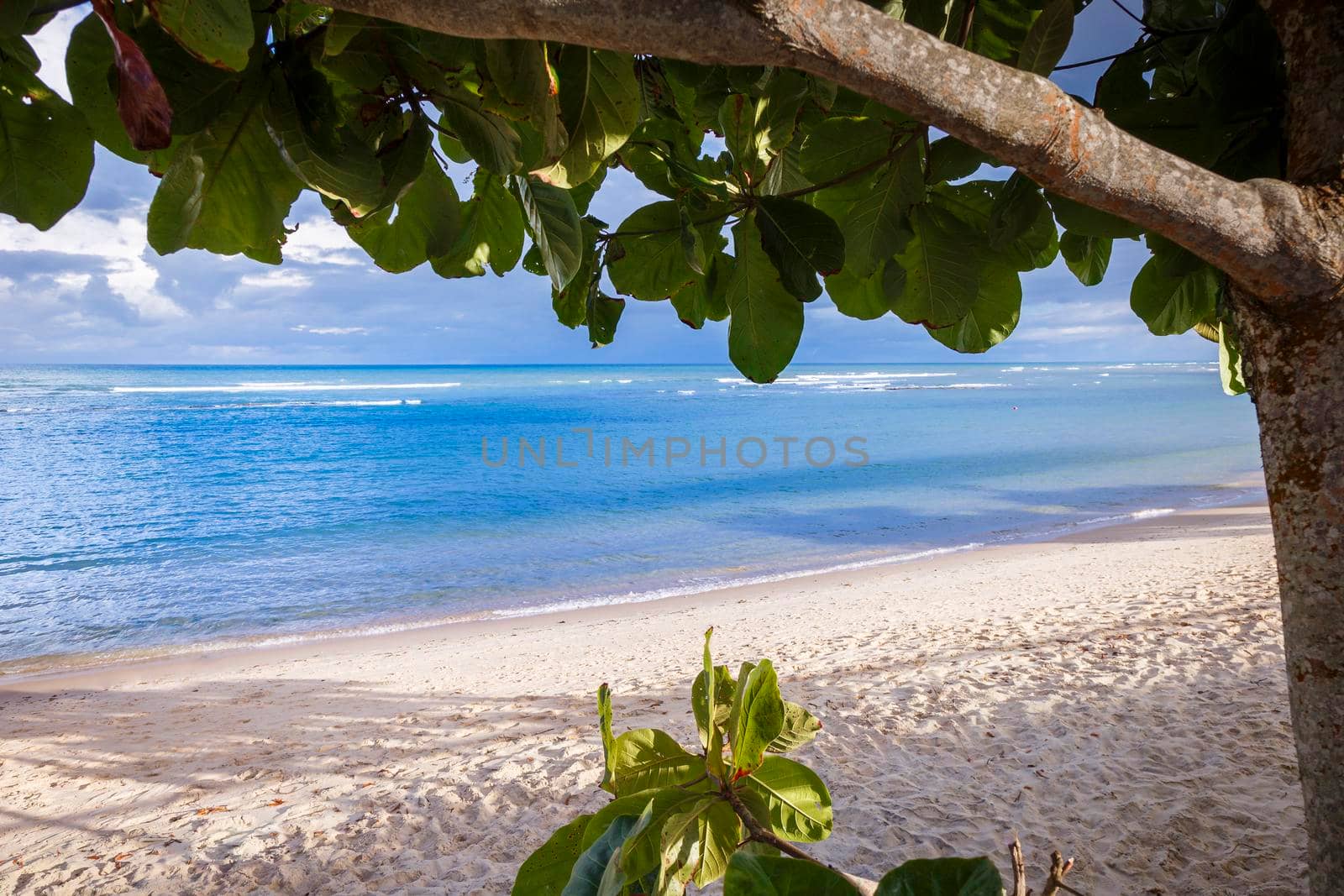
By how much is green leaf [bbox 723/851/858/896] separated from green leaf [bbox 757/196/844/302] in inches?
30.6

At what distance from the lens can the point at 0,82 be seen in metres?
0.82

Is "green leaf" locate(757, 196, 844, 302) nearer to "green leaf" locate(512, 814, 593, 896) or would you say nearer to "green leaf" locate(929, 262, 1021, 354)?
"green leaf" locate(929, 262, 1021, 354)

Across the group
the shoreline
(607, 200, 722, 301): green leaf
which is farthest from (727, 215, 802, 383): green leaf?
the shoreline

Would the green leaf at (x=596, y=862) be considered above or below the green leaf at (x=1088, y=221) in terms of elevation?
below

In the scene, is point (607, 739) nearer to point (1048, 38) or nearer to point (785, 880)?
point (785, 880)

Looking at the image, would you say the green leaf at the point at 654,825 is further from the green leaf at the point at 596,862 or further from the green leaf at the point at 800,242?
the green leaf at the point at 800,242

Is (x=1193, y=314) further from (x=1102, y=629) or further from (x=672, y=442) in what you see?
(x=672, y=442)

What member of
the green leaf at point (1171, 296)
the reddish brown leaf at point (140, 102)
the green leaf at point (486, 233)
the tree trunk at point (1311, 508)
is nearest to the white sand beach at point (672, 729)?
the tree trunk at point (1311, 508)

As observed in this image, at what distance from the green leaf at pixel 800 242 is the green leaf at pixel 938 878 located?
0.76 meters

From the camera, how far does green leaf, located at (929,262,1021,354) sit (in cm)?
144

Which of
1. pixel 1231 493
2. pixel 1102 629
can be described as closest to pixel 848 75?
pixel 1102 629

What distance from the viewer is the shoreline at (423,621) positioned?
7.48m

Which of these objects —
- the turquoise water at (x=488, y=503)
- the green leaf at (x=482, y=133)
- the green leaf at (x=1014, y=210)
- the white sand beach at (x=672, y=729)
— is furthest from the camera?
the turquoise water at (x=488, y=503)

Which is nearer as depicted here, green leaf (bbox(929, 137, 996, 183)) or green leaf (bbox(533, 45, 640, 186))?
green leaf (bbox(533, 45, 640, 186))
